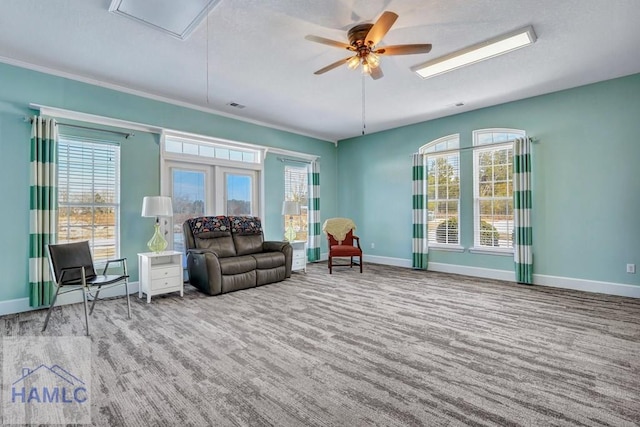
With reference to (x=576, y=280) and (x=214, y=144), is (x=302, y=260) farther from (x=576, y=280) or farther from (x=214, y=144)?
(x=576, y=280)

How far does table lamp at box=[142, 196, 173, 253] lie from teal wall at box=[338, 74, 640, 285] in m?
4.78

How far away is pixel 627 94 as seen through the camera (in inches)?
160

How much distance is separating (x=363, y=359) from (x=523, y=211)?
388 centimetres

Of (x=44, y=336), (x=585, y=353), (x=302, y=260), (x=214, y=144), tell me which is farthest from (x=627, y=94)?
(x=44, y=336)

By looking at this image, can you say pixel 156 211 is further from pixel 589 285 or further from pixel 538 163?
pixel 589 285

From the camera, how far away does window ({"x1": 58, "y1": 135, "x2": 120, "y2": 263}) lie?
396cm

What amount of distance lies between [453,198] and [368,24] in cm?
392

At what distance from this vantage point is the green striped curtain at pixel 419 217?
5898mm

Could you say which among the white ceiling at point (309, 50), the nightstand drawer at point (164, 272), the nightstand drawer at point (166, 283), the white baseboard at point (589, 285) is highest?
the white ceiling at point (309, 50)

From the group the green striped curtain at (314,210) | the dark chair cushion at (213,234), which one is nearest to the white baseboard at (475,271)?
the green striped curtain at (314,210)

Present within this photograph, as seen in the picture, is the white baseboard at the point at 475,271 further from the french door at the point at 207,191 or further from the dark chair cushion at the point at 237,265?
the french door at the point at 207,191

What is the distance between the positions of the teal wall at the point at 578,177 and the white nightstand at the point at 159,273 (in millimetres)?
4579

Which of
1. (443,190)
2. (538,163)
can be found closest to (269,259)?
(443,190)

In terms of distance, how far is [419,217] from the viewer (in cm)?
592
